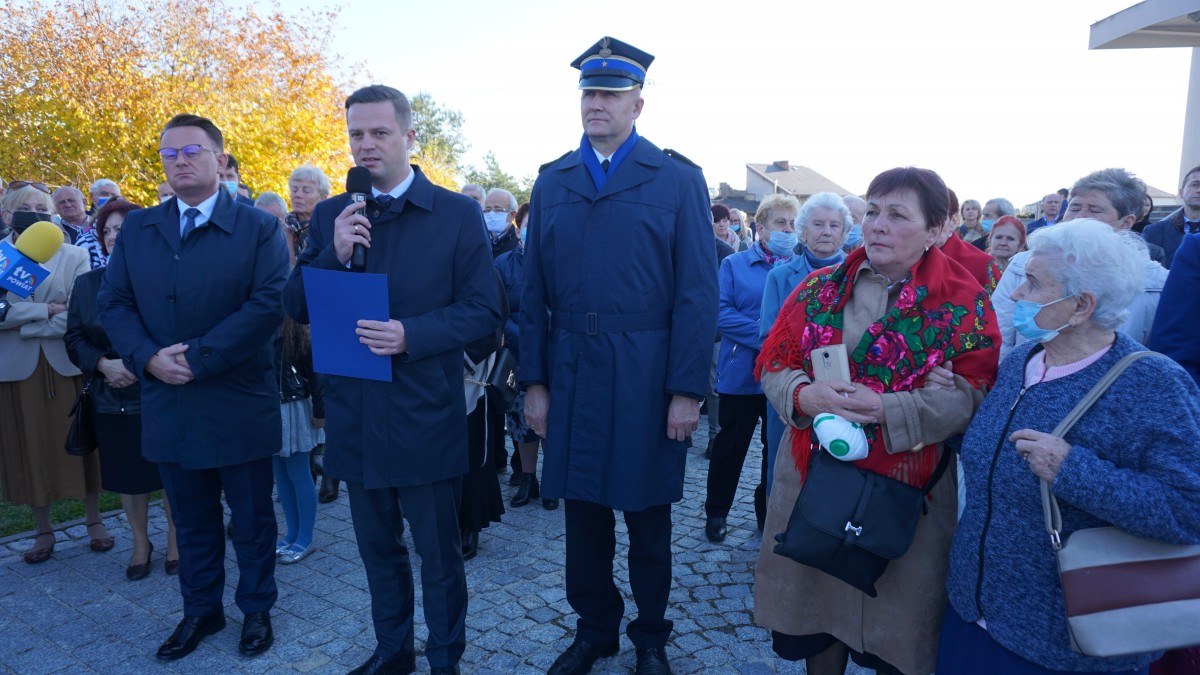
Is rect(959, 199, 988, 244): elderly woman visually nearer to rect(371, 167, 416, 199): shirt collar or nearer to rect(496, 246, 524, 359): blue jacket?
rect(496, 246, 524, 359): blue jacket

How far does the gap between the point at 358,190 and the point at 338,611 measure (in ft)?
7.72

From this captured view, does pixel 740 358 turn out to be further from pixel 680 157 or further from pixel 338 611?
pixel 338 611

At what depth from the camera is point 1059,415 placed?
2029mm

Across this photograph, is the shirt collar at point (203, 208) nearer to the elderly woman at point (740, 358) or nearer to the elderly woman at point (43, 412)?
the elderly woman at point (43, 412)

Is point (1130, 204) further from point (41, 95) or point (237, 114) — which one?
point (41, 95)

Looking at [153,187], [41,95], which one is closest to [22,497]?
[153,187]

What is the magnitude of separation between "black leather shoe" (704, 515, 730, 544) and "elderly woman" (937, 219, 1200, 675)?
104 inches

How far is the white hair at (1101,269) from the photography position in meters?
2.01

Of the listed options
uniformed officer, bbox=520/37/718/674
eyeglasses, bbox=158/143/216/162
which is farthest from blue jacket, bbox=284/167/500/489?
eyeglasses, bbox=158/143/216/162

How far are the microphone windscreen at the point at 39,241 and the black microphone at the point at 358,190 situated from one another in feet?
7.28

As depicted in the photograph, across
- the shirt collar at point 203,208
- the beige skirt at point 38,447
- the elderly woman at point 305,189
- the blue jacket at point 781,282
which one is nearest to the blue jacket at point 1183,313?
the blue jacket at point 781,282

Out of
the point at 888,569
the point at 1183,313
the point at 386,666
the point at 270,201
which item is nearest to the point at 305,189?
the point at 270,201

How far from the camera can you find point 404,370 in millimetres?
3000

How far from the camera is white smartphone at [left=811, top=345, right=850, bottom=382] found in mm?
2439
